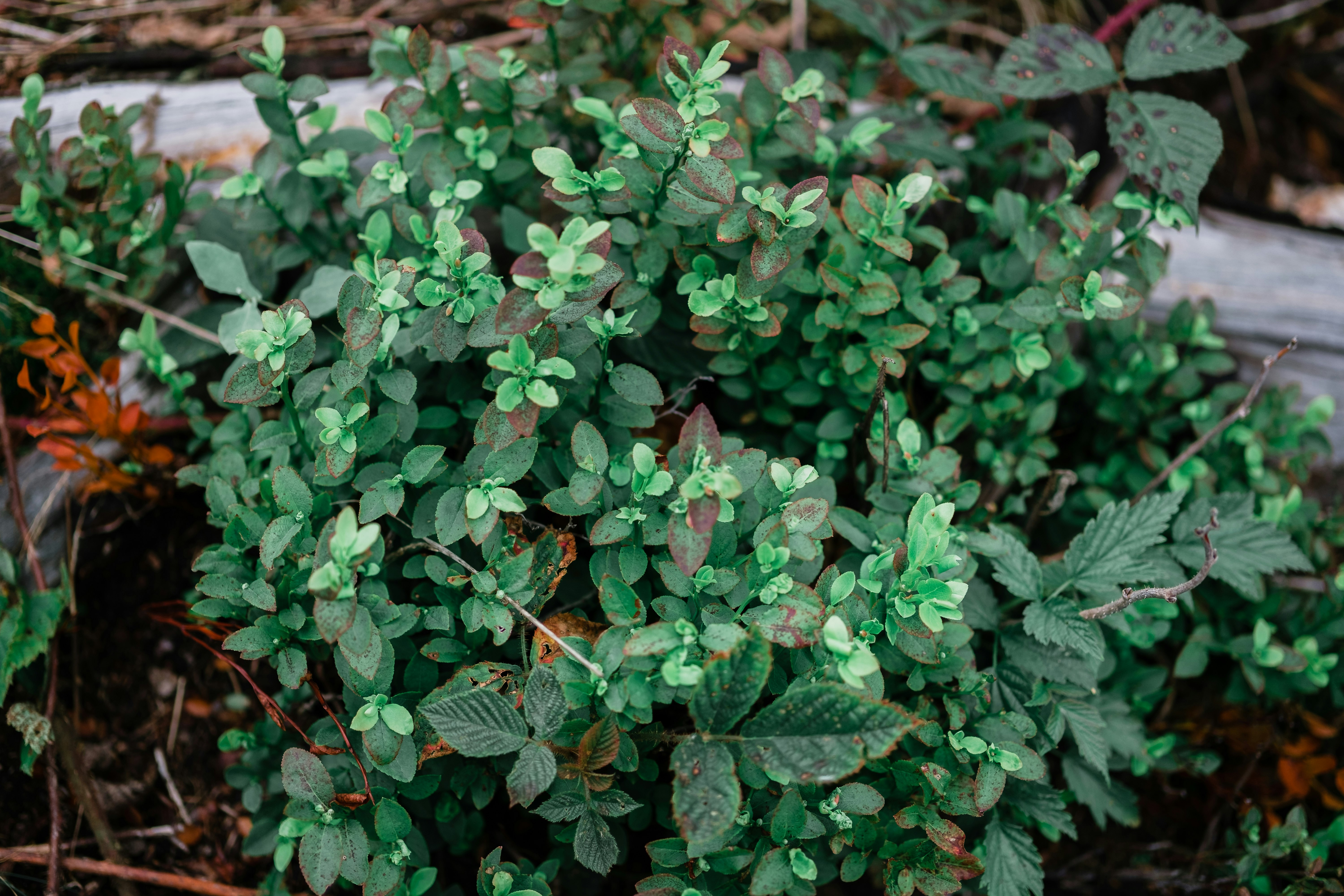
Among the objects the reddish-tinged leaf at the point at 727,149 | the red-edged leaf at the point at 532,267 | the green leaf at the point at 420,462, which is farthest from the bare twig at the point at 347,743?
the reddish-tinged leaf at the point at 727,149

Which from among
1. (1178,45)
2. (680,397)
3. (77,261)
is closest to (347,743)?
(680,397)

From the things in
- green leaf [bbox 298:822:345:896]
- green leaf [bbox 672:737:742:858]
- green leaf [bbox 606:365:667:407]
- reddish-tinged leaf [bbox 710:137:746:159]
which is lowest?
green leaf [bbox 298:822:345:896]

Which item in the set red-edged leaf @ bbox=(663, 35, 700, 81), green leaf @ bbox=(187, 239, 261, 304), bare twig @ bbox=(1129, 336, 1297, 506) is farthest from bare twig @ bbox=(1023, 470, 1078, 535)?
green leaf @ bbox=(187, 239, 261, 304)

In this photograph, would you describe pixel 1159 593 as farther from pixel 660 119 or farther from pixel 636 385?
pixel 660 119

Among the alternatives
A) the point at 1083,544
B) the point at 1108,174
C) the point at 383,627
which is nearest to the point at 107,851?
the point at 383,627

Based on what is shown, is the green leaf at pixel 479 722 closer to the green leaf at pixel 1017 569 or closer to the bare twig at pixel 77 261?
the green leaf at pixel 1017 569

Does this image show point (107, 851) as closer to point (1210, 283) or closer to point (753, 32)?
point (753, 32)

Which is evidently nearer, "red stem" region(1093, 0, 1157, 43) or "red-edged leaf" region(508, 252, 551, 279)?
"red-edged leaf" region(508, 252, 551, 279)

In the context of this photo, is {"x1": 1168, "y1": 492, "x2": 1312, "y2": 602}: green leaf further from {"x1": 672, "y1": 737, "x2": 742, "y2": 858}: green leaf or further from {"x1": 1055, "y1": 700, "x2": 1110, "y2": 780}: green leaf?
{"x1": 672, "y1": 737, "x2": 742, "y2": 858}: green leaf
